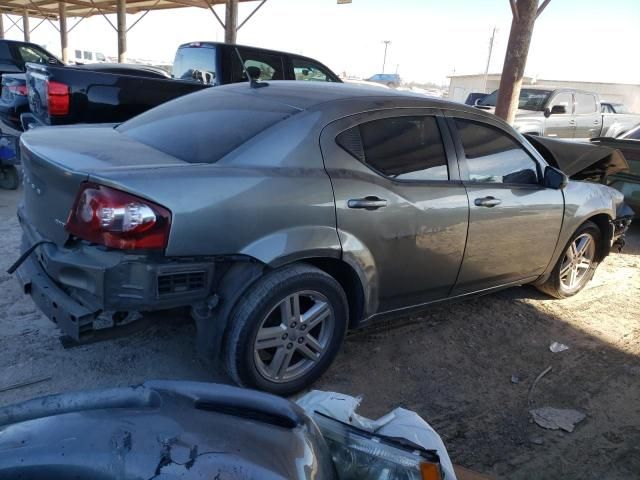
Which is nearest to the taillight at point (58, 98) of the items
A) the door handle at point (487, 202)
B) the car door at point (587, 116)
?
the door handle at point (487, 202)

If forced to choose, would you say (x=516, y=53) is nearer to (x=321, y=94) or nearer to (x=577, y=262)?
(x=577, y=262)

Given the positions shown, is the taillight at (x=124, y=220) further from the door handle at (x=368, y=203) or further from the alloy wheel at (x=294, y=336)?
the door handle at (x=368, y=203)

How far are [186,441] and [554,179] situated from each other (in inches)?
142

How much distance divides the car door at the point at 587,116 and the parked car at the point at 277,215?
32.6 feet

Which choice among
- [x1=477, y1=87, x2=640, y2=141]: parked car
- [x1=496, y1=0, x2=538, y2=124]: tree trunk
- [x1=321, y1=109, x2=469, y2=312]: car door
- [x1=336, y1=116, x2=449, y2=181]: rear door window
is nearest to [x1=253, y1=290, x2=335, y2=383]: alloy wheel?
[x1=321, y1=109, x2=469, y2=312]: car door

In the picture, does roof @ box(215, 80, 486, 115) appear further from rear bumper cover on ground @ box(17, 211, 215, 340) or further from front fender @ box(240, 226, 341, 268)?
rear bumper cover on ground @ box(17, 211, 215, 340)

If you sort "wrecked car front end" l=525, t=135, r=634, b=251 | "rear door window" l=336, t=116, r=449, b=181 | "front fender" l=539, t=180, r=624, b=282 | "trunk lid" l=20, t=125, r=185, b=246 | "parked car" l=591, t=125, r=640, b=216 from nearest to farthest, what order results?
1. "trunk lid" l=20, t=125, r=185, b=246
2. "rear door window" l=336, t=116, r=449, b=181
3. "front fender" l=539, t=180, r=624, b=282
4. "wrecked car front end" l=525, t=135, r=634, b=251
5. "parked car" l=591, t=125, r=640, b=216

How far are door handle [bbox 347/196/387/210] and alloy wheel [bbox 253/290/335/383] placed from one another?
0.53 meters

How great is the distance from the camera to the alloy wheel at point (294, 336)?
2791mm

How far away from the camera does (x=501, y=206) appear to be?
3.68 m

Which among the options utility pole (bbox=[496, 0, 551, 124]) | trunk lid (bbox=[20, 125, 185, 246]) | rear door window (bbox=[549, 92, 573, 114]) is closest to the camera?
trunk lid (bbox=[20, 125, 185, 246])

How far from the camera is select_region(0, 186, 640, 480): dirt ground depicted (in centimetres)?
278

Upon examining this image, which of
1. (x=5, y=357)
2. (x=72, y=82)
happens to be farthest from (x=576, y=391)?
(x=72, y=82)

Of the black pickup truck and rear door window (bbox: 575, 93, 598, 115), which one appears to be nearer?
the black pickup truck
